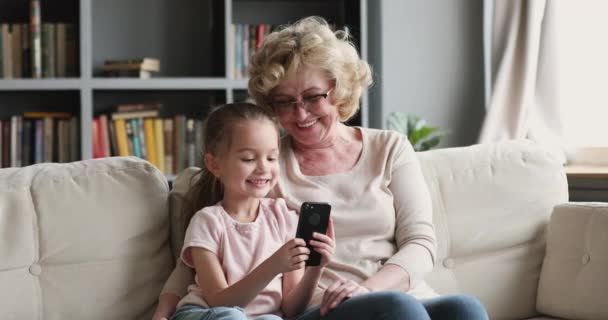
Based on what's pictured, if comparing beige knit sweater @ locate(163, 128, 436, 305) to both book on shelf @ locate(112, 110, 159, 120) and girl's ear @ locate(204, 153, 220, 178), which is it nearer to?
girl's ear @ locate(204, 153, 220, 178)

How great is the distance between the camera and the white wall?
4027mm

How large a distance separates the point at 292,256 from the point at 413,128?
7.39ft

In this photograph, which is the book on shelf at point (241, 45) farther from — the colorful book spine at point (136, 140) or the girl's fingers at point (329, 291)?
the girl's fingers at point (329, 291)

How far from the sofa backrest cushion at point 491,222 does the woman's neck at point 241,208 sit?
1.85ft

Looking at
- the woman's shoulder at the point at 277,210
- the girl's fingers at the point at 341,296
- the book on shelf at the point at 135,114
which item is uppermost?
the book on shelf at the point at 135,114

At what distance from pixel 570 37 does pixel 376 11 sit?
2.93 ft

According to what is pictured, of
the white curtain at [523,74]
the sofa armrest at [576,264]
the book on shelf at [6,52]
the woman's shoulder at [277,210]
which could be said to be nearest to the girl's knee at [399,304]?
the woman's shoulder at [277,210]

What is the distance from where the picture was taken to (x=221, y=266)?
1.80m

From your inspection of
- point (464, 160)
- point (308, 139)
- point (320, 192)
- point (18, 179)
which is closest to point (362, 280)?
point (320, 192)

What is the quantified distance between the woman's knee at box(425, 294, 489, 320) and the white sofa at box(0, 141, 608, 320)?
417mm

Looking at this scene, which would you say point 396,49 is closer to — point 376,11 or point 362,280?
point 376,11

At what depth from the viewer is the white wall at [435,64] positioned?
4027 mm

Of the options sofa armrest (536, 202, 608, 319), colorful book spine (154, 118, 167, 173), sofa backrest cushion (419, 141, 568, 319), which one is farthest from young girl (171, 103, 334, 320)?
colorful book spine (154, 118, 167, 173)

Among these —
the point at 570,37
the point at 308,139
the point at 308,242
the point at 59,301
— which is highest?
the point at 570,37
